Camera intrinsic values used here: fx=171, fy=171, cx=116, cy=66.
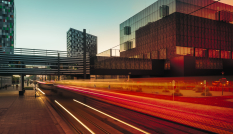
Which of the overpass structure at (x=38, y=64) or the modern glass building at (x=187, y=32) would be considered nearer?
the overpass structure at (x=38, y=64)

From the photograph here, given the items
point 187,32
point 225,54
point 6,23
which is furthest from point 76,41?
point 225,54

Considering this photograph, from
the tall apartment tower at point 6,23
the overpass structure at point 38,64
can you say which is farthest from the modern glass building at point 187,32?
the tall apartment tower at point 6,23

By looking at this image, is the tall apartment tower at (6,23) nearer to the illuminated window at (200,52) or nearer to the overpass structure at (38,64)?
the overpass structure at (38,64)

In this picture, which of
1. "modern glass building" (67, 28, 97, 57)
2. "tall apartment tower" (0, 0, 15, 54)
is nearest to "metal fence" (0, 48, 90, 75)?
"tall apartment tower" (0, 0, 15, 54)

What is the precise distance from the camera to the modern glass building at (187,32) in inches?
1989

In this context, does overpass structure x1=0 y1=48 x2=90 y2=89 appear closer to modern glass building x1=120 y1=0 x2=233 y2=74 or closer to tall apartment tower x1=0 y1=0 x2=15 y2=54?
modern glass building x1=120 y1=0 x2=233 y2=74

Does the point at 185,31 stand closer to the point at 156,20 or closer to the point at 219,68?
the point at 156,20

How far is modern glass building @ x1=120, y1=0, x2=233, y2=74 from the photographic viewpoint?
50.5 meters

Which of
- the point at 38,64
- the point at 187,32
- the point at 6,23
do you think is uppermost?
the point at 6,23

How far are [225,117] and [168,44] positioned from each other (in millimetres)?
42750

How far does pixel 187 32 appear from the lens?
5144 cm

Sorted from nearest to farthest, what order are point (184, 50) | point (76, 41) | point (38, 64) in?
point (38, 64) → point (184, 50) → point (76, 41)

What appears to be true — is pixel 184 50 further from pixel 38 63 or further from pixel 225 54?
pixel 38 63

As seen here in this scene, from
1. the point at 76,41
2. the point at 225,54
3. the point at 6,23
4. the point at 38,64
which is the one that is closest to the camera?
the point at 38,64
